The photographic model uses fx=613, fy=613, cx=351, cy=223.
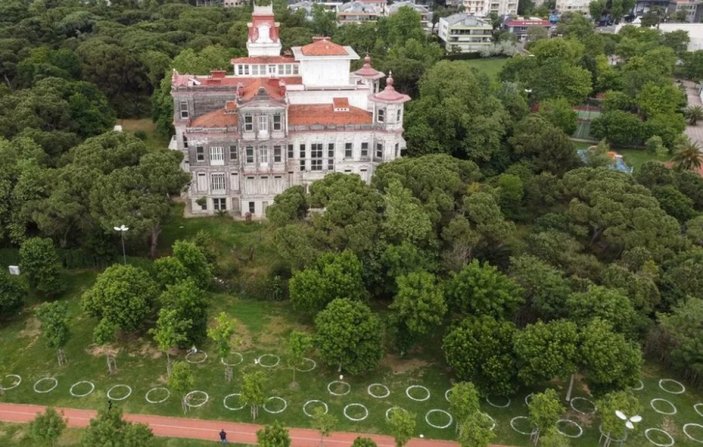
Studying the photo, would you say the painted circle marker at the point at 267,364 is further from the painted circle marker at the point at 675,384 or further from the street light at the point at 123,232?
the painted circle marker at the point at 675,384

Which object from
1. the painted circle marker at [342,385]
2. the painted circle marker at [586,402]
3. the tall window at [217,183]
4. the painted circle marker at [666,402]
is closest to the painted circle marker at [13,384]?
the painted circle marker at [342,385]

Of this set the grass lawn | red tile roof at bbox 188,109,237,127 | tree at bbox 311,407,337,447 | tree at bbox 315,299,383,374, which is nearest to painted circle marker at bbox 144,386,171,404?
tree at bbox 315,299,383,374

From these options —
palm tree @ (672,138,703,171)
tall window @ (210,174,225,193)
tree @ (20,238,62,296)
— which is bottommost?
tree @ (20,238,62,296)

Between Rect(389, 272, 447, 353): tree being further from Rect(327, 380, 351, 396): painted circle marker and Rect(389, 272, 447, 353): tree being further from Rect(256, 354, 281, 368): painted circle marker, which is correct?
Rect(256, 354, 281, 368): painted circle marker

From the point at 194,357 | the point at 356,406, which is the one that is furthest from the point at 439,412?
the point at 194,357

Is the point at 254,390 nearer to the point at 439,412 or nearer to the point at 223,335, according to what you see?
the point at 223,335

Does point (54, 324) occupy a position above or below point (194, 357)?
above
